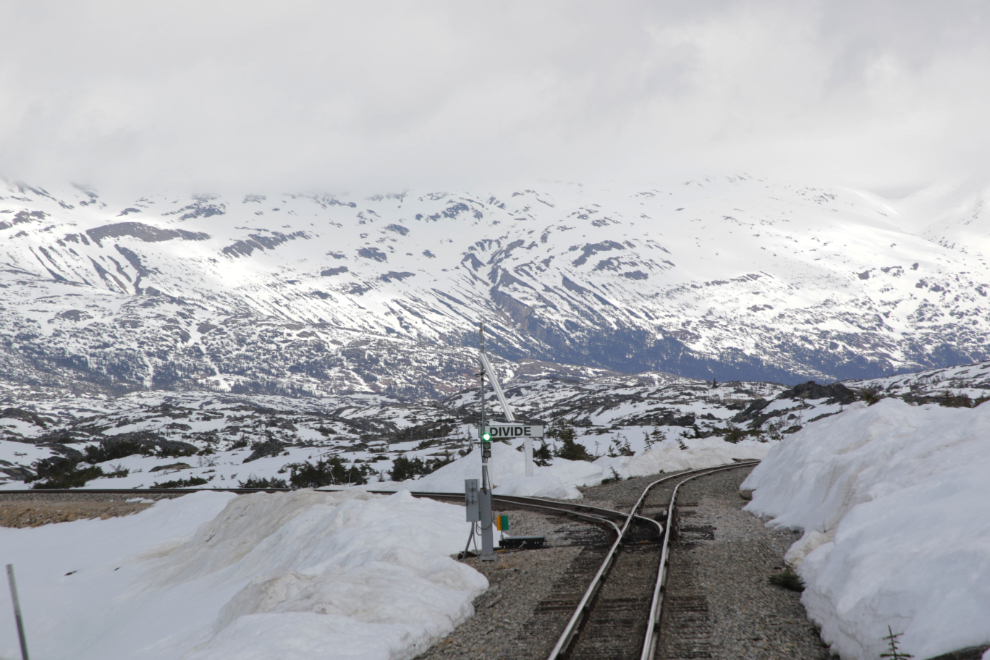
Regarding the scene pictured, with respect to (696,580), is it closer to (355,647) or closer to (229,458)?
(355,647)

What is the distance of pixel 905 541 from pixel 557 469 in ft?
113

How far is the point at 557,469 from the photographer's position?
45031 mm

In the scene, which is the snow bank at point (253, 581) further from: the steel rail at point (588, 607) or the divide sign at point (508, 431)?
the divide sign at point (508, 431)

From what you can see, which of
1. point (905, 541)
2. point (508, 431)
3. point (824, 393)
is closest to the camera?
point (905, 541)

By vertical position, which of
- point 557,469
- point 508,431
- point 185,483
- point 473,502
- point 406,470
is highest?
point 508,431

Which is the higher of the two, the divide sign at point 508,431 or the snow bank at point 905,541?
the divide sign at point 508,431

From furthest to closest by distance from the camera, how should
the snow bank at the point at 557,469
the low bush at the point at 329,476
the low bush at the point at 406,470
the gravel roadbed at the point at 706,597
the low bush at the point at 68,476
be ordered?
the low bush at the point at 68,476 → the low bush at the point at 406,470 → the low bush at the point at 329,476 → the snow bank at the point at 557,469 → the gravel roadbed at the point at 706,597

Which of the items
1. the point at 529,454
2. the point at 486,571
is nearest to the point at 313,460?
the point at 529,454

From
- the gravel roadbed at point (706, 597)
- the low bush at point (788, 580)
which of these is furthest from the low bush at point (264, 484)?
the low bush at point (788, 580)

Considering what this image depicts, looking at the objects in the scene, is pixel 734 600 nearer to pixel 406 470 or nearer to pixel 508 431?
pixel 508 431

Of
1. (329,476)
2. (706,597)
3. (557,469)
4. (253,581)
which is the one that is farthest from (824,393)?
(253,581)

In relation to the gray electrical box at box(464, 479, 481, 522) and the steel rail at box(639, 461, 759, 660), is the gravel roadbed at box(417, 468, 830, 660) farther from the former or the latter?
the gray electrical box at box(464, 479, 481, 522)

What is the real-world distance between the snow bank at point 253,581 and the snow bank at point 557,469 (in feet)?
41.6

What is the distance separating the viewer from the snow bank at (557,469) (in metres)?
38.7
